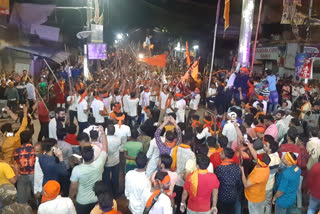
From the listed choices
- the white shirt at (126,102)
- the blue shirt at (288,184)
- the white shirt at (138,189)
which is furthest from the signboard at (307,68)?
the white shirt at (138,189)

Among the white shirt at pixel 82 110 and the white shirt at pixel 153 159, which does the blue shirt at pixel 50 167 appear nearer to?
the white shirt at pixel 153 159

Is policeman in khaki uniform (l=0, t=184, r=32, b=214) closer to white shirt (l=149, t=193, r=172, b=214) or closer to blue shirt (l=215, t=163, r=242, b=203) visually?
white shirt (l=149, t=193, r=172, b=214)

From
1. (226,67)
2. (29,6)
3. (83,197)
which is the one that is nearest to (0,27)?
(29,6)

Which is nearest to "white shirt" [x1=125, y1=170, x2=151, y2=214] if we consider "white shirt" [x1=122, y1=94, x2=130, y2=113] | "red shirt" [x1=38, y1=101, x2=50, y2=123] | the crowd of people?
the crowd of people

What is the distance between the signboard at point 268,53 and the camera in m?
23.7

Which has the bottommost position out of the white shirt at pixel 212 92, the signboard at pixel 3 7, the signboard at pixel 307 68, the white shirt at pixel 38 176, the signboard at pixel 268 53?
the white shirt at pixel 38 176

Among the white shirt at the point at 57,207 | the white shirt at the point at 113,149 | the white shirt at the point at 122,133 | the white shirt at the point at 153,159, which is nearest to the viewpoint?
the white shirt at the point at 57,207

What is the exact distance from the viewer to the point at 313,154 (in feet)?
17.6

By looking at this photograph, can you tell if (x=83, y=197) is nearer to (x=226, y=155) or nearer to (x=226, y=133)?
(x=226, y=155)

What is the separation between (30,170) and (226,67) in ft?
97.1

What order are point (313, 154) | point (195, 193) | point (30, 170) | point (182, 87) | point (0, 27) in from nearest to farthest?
point (195, 193) < point (30, 170) < point (313, 154) < point (182, 87) < point (0, 27)

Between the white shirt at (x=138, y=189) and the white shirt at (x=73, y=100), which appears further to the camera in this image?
the white shirt at (x=73, y=100)

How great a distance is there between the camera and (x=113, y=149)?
5.31 metres

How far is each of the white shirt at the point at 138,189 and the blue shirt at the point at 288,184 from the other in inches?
84.6
